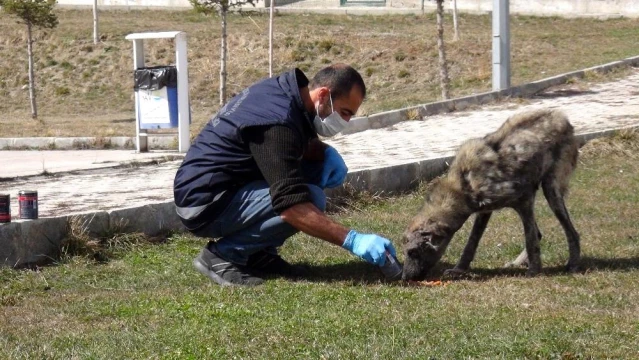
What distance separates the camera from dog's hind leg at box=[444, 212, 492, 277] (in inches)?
311

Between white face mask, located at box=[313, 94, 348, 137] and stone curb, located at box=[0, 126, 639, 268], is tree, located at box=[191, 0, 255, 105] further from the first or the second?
white face mask, located at box=[313, 94, 348, 137]

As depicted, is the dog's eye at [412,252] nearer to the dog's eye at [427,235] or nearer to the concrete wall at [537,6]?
the dog's eye at [427,235]

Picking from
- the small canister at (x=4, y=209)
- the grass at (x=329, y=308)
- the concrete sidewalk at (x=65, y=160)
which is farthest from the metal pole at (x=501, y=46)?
the small canister at (x=4, y=209)

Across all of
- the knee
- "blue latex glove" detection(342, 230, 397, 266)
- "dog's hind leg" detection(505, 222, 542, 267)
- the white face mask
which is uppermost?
the white face mask

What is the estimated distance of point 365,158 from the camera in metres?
12.9

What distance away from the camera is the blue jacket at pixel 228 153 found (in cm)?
717

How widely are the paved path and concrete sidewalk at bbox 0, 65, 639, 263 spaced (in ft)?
0.04

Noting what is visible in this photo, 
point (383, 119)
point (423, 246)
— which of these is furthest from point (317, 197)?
point (383, 119)

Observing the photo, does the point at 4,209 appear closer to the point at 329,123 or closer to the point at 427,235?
the point at 329,123

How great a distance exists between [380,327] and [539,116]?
9.70ft

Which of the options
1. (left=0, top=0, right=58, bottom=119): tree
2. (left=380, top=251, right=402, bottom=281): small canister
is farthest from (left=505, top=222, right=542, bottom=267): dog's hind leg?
(left=0, top=0, right=58, bottom=119): tree

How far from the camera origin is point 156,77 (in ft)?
50.8

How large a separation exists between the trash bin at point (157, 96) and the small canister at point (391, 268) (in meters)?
8.66

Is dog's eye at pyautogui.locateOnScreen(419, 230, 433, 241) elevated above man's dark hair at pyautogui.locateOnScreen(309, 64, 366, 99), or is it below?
below
